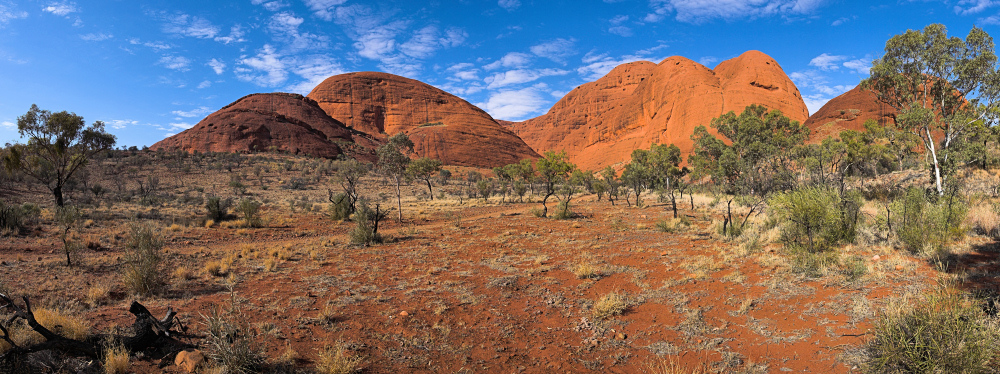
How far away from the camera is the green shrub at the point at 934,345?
327 centimetres

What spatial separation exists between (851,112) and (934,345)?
78.2m

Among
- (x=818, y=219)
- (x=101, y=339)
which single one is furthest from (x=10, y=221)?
(x=818, y=219)

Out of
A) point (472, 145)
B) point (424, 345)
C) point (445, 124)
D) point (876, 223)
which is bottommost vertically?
point (424, 345)

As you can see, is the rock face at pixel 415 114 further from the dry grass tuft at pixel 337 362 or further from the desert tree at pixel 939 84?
the dry grass tuft at pixel 337 362

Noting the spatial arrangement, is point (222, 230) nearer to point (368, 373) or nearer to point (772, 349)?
point (368, 373)

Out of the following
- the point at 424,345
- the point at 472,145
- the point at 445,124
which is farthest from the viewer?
the point at 445,124

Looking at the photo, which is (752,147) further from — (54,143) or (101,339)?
(54,143)

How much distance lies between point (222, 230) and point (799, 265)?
18426 mm

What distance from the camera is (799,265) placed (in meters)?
7.27

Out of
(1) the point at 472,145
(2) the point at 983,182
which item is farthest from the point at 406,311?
(1) the point at 472,145

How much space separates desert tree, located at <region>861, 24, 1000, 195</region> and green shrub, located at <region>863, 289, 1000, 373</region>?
15.3 m

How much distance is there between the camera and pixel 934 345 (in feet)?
11.0

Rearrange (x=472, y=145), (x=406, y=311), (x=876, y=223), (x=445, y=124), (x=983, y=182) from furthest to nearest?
(x=445, y=124) → (x=472, y=145) → (x=983, y=182) → (x=876, y=223) → (x=406, y=311)

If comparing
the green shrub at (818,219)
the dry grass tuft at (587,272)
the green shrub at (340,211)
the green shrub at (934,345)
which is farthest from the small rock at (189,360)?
the green shrub at (340,211)
